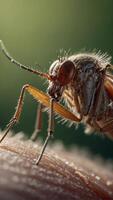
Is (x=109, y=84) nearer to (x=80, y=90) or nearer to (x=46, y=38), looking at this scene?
(x=80, y=90)

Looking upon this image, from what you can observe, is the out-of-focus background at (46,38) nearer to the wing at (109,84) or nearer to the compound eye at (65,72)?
the wing at (109,84)

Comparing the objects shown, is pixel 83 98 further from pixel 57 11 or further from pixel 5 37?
pixel 57 11

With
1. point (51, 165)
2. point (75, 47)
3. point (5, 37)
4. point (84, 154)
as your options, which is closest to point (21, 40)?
point (5, 37)

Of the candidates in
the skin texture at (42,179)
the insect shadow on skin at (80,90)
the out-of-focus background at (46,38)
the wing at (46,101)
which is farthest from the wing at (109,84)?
the out-of-focus background at (46,38)

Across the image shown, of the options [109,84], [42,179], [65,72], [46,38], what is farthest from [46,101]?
[46,38]

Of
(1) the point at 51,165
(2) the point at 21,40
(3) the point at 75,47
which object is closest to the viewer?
(1) the point at 51,165

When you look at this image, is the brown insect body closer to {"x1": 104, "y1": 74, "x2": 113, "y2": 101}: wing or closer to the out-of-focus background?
{"x1": 104, "y1": 74, "x2": 113, "y2": 101}: wing

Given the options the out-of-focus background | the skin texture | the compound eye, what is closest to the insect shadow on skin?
the compound eye
